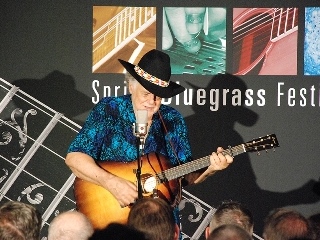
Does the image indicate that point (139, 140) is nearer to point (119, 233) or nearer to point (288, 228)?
point (288, 228)

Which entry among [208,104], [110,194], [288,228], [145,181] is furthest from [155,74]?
[288,228]

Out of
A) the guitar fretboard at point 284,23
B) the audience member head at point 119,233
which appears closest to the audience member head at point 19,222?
the audience member head at point 119,233

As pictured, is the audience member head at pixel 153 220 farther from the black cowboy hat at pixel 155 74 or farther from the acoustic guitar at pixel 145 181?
the black cowboy hat at pixel 155 74

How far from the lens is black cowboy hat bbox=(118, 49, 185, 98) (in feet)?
18.8

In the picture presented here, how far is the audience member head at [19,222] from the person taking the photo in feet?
13.2

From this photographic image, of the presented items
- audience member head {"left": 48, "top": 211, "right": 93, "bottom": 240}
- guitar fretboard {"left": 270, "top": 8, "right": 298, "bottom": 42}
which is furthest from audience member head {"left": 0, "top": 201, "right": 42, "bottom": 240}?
guitar fretboard {"left": 270, "top": 8, "right": 298, "bottom": 42}

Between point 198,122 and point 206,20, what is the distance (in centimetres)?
98

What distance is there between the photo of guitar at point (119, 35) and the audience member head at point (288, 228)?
3522 millimetres

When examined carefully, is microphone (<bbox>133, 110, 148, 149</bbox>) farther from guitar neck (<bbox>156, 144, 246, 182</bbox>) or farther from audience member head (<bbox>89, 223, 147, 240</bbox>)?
audience member head (<bbox>89, 223, 147, 240</bbox>)

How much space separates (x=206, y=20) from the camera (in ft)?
24.6

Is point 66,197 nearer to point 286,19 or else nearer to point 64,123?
point 64,123

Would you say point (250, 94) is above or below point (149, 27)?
below

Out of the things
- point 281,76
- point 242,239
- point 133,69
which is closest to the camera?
point 242,239

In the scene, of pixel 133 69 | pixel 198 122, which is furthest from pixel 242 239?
pixel 198 122
